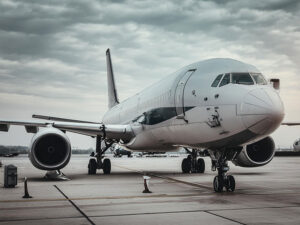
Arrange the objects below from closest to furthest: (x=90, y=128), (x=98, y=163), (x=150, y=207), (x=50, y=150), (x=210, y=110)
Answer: (x=150, y=207) → (x=210, y=110) → (x=50, y=150) → (x=90, y=128) → (x=98, y=163)

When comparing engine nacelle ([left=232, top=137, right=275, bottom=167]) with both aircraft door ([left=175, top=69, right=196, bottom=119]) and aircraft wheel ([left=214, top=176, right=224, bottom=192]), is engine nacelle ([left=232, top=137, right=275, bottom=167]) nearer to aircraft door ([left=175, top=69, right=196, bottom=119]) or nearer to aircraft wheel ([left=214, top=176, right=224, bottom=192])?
aircraft door ([left=175, top=69, right=196, bottom=119])

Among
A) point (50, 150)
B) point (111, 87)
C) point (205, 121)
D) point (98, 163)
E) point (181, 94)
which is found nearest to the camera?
point (205, 121)

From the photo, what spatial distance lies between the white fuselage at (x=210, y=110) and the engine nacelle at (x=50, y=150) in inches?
128

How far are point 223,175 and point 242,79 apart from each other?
253 cm

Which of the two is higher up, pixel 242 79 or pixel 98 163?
pixel 242 79

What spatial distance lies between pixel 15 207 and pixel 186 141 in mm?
5822

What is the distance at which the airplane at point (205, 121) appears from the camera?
8812 millimetres

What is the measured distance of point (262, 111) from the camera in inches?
329

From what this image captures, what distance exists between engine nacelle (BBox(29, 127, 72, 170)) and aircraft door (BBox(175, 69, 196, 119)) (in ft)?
14.0

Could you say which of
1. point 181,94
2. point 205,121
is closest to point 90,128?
point 181,94

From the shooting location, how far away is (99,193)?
976 cm

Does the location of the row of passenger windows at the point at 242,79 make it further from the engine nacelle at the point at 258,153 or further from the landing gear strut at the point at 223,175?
the engine nacelle at the point at 258,153

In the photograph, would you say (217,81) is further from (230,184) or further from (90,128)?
(90,128)

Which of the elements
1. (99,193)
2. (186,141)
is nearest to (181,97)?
(186,141)
